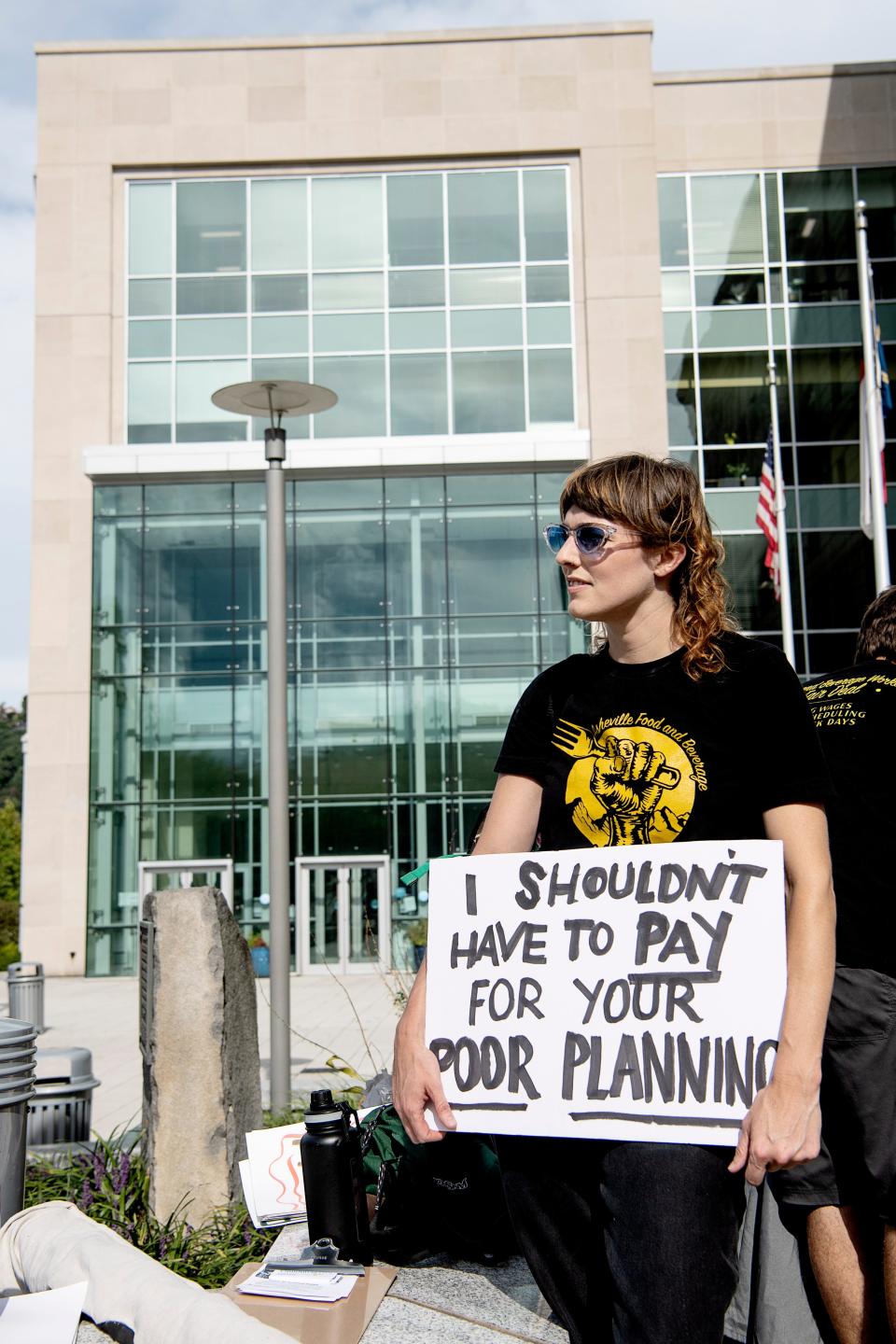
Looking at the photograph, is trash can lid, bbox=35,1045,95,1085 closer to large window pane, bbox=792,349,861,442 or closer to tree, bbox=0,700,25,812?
large window pane, bbox=792,349,861,442

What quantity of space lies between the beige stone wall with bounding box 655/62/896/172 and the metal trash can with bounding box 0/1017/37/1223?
27.5m

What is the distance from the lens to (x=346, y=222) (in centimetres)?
2644

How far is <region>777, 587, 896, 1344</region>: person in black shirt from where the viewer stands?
110 inches

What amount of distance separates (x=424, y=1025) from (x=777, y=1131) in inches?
26.0

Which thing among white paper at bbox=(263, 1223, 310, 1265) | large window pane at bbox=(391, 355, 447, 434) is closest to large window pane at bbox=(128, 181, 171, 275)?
large window pane at bbox=(391, 355, 447, 434)

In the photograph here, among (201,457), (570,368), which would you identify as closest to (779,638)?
(570,368)

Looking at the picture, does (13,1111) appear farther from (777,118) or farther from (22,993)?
(777,118)

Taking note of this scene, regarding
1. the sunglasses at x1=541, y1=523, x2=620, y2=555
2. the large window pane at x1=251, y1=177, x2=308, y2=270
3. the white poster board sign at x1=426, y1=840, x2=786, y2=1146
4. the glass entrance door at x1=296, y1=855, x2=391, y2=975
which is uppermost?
the large window pane at x1=251, y1=177, x2=308, y2=270

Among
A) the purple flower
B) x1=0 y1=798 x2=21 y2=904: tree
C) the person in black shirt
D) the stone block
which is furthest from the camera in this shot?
x1=0 y1=798 x2=21 y2=904: tree

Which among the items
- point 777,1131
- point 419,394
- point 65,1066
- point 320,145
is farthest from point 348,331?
point 777,1131

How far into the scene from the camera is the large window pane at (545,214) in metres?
26.4

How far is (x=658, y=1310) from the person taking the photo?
196 centimetres

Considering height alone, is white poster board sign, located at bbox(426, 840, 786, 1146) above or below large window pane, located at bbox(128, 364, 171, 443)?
below

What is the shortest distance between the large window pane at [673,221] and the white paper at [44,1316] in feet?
90.7
